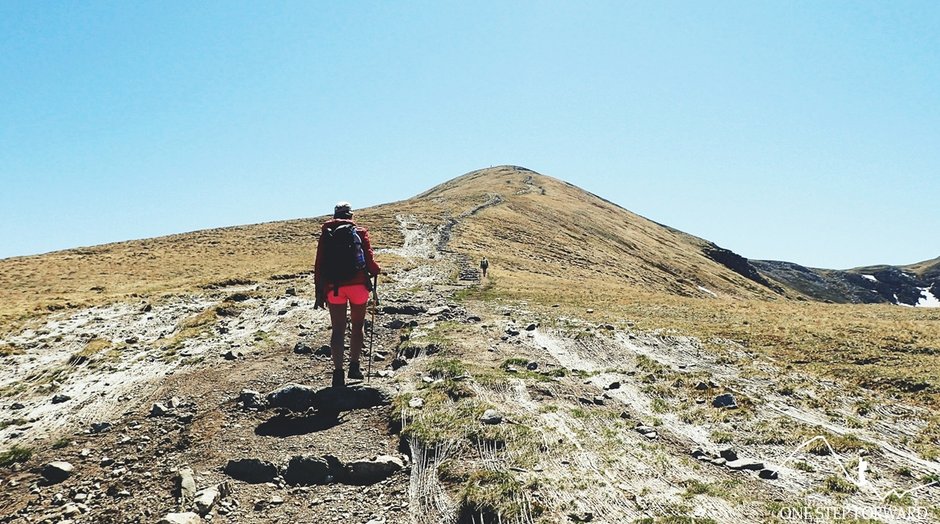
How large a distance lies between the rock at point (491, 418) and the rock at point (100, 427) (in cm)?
665

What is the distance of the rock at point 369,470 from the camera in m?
7.00

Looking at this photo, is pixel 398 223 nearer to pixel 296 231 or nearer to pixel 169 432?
pixel 296 231

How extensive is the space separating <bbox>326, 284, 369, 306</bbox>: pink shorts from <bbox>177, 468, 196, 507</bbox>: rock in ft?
13.1

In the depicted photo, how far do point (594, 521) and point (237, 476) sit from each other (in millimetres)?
4923

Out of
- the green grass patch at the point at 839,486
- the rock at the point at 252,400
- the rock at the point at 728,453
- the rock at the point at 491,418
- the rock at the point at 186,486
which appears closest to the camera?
the green grass patch at the point at 839,486

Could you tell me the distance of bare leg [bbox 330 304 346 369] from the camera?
10070 mm

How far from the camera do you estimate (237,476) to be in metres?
7.25

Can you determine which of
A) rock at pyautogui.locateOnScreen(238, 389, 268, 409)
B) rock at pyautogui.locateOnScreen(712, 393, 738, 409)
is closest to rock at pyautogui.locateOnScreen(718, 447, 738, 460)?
rock at pyautogui.locateOnScreen(712, 393, 738, 409)

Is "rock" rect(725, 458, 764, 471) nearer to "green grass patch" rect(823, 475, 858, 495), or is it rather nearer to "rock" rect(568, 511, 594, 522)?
"green grass patch" rect(823, 475, 858, 495)

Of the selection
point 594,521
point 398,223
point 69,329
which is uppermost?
point 398,223

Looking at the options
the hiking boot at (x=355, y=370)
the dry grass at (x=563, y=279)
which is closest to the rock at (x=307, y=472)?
the hiking boot at (x=355, y=370)

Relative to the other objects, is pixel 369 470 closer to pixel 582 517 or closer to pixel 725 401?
pixel 582 517

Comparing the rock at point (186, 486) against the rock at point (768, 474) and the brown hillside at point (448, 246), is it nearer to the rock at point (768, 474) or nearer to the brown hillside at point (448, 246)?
the rock at point (768, 474)

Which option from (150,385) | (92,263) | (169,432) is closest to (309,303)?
(150,385)
